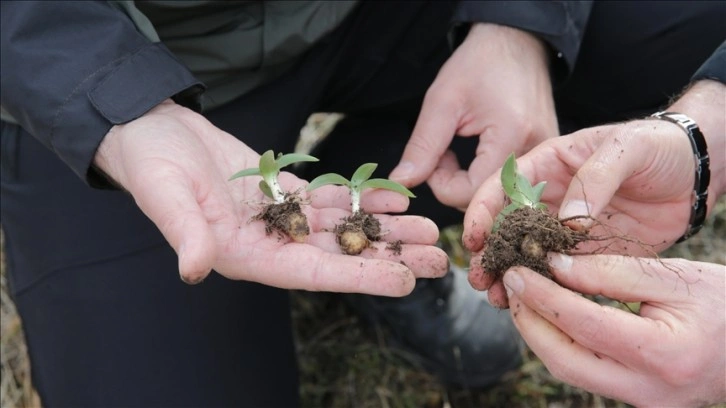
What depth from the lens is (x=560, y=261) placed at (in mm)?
1506

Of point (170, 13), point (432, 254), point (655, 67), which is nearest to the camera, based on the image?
point (432, 254)

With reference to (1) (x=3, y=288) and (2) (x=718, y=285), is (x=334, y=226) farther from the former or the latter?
Result: (1) (x=3, y=288)

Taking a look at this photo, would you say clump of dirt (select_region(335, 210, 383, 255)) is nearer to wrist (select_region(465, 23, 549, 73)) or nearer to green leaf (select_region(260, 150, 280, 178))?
green leaf (select_region(260, 150, 280, 178))

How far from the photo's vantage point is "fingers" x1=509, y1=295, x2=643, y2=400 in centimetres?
143

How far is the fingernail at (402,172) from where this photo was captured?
2039 mm

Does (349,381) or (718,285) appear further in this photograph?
(349,381)

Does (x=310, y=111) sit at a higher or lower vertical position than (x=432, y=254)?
lower

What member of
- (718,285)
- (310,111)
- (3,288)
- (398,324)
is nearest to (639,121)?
(718,285)

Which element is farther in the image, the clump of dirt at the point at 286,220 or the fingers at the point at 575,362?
the clump of dirt at the point at 286,220

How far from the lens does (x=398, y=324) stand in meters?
2.67

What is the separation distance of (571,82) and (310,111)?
803mm

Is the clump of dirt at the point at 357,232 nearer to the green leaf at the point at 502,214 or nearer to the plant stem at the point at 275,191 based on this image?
the plant stem at the point at 275,191

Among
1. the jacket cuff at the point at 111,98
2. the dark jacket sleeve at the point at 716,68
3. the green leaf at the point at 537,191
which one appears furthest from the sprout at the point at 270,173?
the dark jacket sleeve at the point at 716,68

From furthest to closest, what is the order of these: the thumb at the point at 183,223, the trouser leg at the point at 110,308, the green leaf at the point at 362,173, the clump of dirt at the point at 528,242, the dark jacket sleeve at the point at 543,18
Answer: the dark jacket sleeve at the point at 543,18 < the trouser leg at the point at 110,308 < the green leaf at the point at 362,173 < the clump of dirt at the point at 528,242 < the thumb at the point at 183,223
